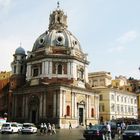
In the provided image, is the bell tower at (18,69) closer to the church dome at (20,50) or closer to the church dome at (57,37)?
the church dome at (20,50)

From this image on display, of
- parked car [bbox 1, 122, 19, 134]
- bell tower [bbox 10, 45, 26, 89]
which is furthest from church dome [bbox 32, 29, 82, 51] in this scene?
parked car [bbox 1, 122, 19, 134]

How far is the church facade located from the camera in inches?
2255

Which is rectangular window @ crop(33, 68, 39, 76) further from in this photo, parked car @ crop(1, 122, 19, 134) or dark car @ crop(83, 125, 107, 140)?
dark car @ crop(83, 125, 107, 140)

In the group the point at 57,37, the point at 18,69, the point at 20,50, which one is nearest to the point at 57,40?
the point at 57,37

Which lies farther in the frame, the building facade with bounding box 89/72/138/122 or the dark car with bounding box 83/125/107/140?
the building facade with bounding box 89/72/138/122

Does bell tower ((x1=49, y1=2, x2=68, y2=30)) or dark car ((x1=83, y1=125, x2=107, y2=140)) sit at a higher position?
bell tower ((x1=49, y1=2, x2=68, y2=30))

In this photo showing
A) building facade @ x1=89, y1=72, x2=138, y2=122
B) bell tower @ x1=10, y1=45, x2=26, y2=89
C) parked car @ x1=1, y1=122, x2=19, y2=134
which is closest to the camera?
parked car @ x1=1, y1=122, x2=19, y2=134

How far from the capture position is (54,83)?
57438mm

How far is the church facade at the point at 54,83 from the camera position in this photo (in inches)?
2255

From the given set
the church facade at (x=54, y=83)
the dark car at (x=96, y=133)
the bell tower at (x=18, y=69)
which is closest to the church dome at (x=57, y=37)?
the church facade at (x=54, y=83)

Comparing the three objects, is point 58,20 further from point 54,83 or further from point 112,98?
point 112,98

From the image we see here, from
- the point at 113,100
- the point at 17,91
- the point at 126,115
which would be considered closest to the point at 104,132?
the point at 17,91

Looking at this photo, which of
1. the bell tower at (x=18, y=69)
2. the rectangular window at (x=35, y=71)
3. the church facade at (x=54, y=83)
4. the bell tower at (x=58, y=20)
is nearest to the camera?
the church facade at (x=54, y=83)

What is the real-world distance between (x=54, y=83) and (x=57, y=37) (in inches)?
453
